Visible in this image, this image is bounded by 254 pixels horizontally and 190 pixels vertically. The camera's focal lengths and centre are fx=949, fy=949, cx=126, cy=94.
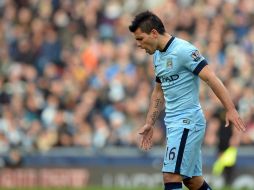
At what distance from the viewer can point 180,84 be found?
9781 mm

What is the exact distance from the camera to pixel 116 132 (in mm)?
19391

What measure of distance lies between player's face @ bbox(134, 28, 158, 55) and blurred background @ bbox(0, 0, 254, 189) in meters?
7.75

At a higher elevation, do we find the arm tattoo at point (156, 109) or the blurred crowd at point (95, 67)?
the arm tattoo at point (156, 109)

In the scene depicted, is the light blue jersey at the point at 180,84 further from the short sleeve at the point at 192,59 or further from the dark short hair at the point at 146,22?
the dark short hair at the point at 146,22

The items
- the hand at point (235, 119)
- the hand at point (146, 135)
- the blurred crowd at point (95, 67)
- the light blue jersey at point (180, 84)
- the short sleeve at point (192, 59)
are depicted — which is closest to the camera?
the hand at point (235, 119)

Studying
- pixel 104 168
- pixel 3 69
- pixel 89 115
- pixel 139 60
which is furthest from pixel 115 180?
pixel 3 69

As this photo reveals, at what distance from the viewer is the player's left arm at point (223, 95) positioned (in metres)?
9.28

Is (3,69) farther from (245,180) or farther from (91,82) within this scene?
(245,180)

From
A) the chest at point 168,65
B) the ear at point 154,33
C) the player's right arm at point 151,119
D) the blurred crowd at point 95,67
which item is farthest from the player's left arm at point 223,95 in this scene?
the blurred crowd at point 95,67

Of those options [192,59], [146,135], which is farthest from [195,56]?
[146,135]

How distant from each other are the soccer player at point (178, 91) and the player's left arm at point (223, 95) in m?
0.02

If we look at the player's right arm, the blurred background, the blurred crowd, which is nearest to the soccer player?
the player's right arm

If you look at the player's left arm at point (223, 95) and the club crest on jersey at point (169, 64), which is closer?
the player's left arm at point (223, 95)

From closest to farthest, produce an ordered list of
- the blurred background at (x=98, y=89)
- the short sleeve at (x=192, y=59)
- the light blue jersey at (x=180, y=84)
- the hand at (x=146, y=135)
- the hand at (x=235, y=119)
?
the hand at (x=235, y=119) < the short sleeve at (x=192, y=59) < the light blue jersey at (x=180, y=84) < the hand at (x=146, y=135) < the blurred background at (x=98, y=89)
